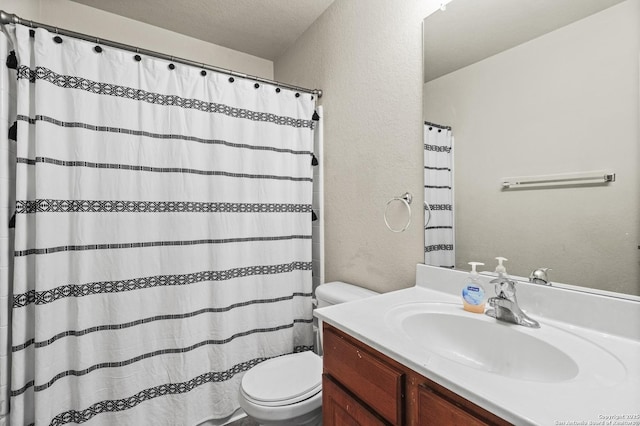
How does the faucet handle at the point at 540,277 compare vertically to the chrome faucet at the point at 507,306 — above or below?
above

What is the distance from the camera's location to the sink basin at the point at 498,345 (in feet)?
2.24

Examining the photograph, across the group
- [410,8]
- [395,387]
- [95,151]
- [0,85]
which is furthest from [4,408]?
[410,8]

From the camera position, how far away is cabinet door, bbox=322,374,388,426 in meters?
0.81

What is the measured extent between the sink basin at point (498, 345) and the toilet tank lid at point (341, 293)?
48 cm

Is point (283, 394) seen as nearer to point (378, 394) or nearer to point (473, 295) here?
point (378, 394)

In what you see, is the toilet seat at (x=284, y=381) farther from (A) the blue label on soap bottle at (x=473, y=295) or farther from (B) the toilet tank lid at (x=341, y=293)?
(A) the blue label on soap bottle at (x=473, y=295)

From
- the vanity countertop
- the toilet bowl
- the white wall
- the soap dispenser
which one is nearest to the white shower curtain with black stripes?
the toilet bowl

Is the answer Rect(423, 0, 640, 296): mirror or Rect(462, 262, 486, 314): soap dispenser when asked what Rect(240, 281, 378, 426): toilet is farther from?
Rect(423, 0, 640, 296): mirror

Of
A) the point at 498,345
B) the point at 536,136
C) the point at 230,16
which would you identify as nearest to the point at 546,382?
the point at 498,345

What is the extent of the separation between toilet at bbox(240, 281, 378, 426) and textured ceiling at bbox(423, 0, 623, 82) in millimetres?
1152

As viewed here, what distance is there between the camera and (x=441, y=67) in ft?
4.10

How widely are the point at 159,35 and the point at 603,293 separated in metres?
2.82

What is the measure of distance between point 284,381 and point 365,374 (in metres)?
0.65

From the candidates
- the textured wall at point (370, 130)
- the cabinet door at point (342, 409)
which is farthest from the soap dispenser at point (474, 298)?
the cabinet door at point (342, 409)
